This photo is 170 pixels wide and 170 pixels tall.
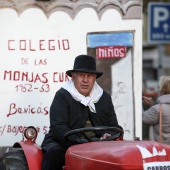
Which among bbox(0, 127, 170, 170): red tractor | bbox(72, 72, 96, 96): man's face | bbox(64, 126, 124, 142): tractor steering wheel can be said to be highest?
bbox(72, 72, 96, 96): man's face

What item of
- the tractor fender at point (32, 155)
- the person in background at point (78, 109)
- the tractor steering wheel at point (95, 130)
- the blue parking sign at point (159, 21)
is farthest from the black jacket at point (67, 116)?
the blue parking sign at point (159, 21)

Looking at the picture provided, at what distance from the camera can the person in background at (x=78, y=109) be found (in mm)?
6157

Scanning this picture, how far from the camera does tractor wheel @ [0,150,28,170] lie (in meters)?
6.14

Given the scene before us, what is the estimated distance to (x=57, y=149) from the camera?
5996mm

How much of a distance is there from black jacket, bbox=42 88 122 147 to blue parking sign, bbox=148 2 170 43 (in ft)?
18.0

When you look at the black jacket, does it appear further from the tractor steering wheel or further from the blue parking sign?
the blue parking sign

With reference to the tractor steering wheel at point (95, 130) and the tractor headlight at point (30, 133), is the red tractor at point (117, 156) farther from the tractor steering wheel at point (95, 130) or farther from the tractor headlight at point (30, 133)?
the tractor headlight at point (30, 133)

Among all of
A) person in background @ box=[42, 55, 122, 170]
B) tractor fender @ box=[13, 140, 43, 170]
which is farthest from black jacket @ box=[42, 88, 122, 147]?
tractor fender @ box=[13, 140, 43, 170]

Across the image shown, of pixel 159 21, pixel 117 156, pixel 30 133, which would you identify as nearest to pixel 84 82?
pixel 30 133

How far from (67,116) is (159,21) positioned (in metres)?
5.99

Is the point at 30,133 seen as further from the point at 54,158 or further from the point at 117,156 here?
the point at 117,156

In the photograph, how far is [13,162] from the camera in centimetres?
618

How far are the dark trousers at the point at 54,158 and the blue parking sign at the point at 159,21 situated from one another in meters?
6.26

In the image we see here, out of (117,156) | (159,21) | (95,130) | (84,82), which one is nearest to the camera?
(117,156)
